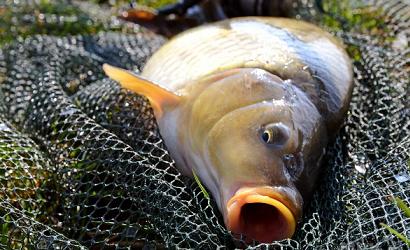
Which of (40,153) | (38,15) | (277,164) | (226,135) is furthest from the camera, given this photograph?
(38,15)

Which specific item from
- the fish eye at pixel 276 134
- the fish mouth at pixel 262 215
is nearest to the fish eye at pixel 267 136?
the fish eye at pixel 276 134

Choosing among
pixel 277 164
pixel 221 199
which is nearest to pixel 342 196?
pixel 277 164

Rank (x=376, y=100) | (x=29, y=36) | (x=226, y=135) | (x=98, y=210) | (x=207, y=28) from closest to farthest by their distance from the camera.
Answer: (x=226, y=135) < (x=98, y=210) < (x=376, y=100) < (x=207, y=28) < (x=29, y=36)

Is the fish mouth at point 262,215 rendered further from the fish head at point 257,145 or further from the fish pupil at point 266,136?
the fish pupil at point 266,136

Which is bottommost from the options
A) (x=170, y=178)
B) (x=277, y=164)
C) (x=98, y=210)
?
(x=98, y=210)

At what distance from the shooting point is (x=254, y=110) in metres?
1.94

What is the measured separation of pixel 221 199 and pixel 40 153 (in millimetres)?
740

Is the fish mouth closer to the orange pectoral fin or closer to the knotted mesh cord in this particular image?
the knotted mesh cord

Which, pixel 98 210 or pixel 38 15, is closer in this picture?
pixel 98 210

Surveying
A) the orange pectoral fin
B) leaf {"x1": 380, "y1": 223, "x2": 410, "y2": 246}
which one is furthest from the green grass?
the orange pectoral fin

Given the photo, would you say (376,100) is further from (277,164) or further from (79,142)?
(79,142)

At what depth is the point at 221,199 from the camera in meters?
1.83

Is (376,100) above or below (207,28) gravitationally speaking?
below

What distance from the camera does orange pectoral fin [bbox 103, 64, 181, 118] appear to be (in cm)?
223
